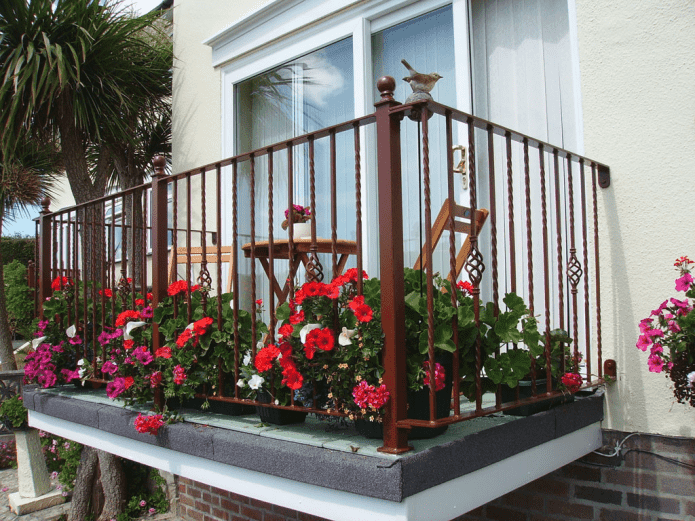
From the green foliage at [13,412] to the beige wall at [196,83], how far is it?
2249mm

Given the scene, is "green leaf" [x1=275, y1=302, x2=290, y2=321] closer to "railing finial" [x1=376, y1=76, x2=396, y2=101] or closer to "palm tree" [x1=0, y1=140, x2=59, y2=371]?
"railing finial" [x1=376, y1=76, x2=396, y2=101]

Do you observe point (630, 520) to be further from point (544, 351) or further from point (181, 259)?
point (181, 259)

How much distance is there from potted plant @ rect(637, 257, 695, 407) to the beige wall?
3.43 metres

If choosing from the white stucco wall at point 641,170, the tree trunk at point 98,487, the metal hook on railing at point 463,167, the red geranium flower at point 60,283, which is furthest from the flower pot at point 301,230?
the tree trunk at point 98,487

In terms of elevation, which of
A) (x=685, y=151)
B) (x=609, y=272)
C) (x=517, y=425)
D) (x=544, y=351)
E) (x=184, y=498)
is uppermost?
(x=685, y=151)

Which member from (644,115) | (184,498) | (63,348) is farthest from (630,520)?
(184,498)

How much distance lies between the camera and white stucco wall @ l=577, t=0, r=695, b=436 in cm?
234

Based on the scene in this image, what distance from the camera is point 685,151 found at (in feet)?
7.64

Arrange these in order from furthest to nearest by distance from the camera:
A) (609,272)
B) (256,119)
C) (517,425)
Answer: (256,119) < (609,272) < (517,425)

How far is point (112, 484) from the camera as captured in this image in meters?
4.81

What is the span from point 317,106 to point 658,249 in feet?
7.97

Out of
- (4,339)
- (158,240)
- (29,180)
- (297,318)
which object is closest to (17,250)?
(29,180)

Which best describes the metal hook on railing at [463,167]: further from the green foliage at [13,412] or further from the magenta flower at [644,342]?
the green foliage at [13,412]

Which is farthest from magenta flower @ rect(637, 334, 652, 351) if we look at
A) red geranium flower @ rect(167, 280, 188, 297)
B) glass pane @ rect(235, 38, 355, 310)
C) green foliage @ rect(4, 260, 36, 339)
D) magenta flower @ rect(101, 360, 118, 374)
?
green foliage @ rect(4, 260, 36, 339)
